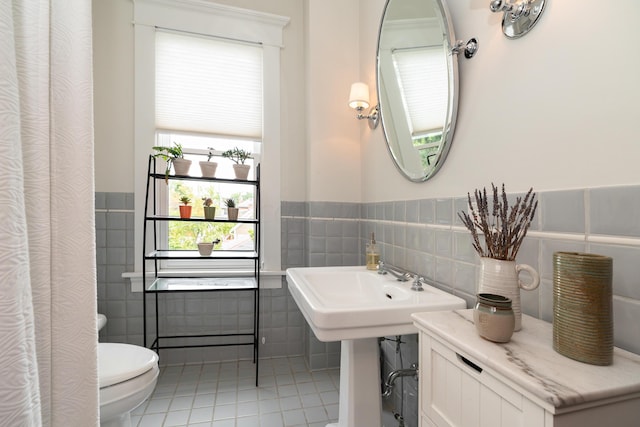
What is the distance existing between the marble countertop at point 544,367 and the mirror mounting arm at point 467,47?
920mm

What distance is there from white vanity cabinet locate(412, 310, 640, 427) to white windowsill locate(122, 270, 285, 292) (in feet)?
4.83

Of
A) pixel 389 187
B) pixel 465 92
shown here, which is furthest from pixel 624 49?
pixel 389 187

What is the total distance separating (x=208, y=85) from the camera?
6.74 feet

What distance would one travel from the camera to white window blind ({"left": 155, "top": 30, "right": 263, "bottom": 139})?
1.99m

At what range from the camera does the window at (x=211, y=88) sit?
1943 millimetres

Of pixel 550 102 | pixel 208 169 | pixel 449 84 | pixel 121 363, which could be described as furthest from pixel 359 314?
pixel 208 169

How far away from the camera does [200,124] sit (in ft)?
6.72

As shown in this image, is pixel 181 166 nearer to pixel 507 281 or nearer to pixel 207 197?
pixel 207 197

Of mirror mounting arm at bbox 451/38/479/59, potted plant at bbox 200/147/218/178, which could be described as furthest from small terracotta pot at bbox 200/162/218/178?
mirror mounting arm at bbox 451/38/479/59

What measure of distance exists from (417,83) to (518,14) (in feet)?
1.64

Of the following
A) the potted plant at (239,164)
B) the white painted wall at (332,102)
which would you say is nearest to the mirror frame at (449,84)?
the white painted wall at (332,102)

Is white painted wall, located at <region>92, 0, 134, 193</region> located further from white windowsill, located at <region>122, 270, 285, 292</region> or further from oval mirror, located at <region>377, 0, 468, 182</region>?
oval mirror, located at <region>377, 0, 468, 182</region>

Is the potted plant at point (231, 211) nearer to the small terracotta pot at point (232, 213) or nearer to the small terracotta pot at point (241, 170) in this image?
the small terracotta pot at point (232, 213)

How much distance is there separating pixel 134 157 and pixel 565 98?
7.47 ft
